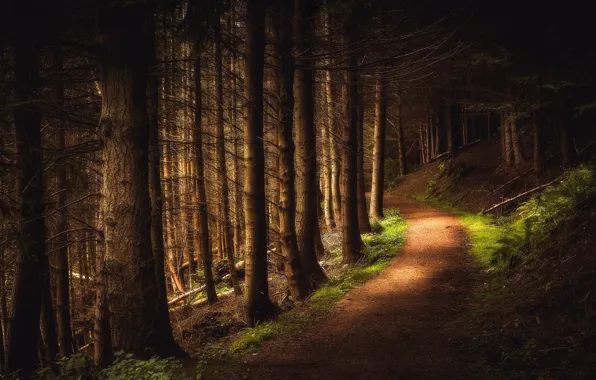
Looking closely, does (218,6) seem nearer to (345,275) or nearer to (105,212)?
(105,212)

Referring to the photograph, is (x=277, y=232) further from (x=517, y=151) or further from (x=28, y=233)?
(x=517, y=151)

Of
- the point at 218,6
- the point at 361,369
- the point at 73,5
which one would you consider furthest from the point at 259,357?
Result: the point at 73,5

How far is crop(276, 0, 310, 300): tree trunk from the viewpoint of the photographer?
9.66 m

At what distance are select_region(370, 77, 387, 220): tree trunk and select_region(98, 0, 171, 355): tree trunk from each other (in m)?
11.9

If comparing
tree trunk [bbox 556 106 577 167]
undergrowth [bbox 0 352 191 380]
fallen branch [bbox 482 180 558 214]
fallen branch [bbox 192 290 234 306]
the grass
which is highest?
tree trunk [bbox 556 106 577 167]

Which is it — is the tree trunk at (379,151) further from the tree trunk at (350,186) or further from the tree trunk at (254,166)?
the tree trunk at (254,166)

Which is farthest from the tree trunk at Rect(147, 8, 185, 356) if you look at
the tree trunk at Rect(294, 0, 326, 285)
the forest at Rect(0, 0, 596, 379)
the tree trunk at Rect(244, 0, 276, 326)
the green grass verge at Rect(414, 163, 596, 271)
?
the green grass verge at Rect(414, 163, 596, 271)

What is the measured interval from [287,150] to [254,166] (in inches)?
55.2

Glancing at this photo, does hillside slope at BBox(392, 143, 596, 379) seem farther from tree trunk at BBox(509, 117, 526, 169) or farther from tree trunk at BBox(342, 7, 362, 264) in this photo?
tree trunk at BBox(509, 117, 526, 169)

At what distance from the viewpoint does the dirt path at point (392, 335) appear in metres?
5.67

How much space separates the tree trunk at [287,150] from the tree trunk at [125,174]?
413 centimetres

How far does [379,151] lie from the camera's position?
728 inches

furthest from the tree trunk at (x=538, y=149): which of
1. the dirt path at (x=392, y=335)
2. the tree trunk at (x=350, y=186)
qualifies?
the tree trunk at (x=350, y=186)

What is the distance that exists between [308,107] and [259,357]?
6.70m
